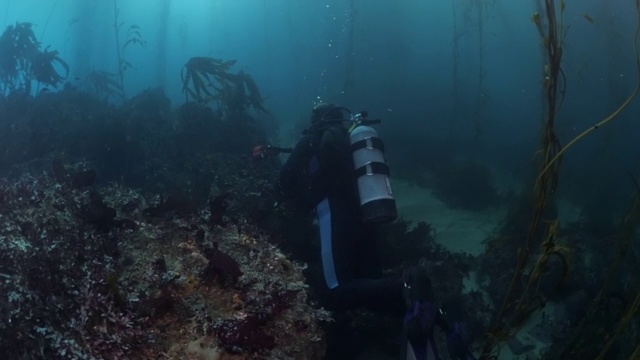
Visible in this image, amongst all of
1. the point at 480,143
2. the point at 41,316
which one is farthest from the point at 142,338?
the point at 480,143

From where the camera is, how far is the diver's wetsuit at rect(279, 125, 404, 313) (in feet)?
16.6

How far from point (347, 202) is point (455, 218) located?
648cm

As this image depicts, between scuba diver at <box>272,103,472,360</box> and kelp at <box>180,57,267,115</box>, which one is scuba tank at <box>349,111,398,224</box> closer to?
scuba diver at <box>272,103,472,360</box>

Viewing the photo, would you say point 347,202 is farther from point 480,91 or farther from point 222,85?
point 480,91

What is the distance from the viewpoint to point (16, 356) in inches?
93.9

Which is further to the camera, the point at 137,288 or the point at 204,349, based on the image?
the point at 137,288

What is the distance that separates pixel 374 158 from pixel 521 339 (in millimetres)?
3465

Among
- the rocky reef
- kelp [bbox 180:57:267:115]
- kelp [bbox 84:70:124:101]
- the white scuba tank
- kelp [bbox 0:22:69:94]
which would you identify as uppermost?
kelp [bbox 84:70:124:101]

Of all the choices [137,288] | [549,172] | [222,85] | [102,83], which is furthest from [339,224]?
[102,83]

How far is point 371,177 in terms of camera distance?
5457mm

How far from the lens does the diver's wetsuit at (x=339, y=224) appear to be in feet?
16.6

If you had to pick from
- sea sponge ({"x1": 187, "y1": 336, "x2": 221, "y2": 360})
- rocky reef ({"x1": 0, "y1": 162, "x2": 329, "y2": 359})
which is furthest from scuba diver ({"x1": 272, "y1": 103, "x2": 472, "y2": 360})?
sea sponge ({"x1": 187, "y1": 336, "x2": 221, "y2": 360})

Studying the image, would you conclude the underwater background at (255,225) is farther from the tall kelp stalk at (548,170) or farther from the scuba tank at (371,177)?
the scuba tank at (371,177)

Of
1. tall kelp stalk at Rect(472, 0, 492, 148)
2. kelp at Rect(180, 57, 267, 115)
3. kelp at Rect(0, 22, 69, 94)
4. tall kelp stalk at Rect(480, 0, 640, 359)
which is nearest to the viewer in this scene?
tall kelp stalk at Rect(480, 0, 640, 359)
